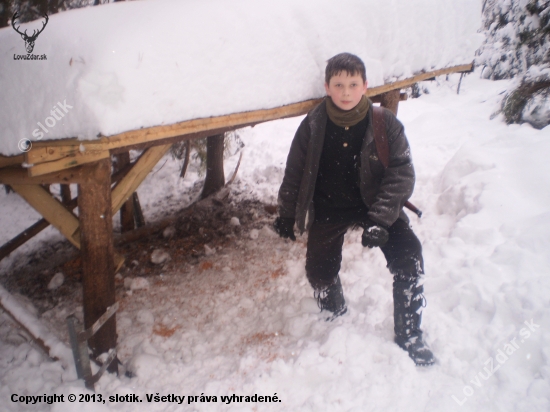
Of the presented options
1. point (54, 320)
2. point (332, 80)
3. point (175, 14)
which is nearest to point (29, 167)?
point (175, 14)

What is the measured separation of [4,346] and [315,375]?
296cm

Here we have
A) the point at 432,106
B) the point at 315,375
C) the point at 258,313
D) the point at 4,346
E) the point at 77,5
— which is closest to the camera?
the point at 315,375

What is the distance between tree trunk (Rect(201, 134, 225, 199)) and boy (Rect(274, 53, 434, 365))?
3982 mm

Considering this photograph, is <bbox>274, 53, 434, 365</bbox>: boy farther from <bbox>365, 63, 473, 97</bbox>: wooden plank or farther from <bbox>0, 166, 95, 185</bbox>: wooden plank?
<bbox>0, 166, 95, 185</bbox>: wooden plank

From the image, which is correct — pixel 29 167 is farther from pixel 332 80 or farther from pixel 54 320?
pixel 54 320

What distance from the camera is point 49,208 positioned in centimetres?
292

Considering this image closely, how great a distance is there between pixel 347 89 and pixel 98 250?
2075mm

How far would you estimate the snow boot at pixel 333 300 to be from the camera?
3369 millimetres

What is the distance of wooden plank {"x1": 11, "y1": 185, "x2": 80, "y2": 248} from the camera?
9.52 feet

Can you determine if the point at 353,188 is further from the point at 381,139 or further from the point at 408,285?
the point at 408,285

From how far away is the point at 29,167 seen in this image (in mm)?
2152

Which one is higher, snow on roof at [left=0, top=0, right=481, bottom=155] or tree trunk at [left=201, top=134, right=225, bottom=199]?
snow on roof at [left=0, top=0, right=481, bottom=155]

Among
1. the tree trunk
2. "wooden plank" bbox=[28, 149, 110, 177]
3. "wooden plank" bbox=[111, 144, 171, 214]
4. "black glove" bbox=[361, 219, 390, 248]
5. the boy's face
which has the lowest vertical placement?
the tree trunk

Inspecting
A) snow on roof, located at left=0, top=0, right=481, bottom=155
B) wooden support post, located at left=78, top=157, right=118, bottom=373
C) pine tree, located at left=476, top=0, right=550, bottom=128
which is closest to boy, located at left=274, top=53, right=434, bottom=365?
snow on roof, located at left=0, top=0, right=481, bottom=155
